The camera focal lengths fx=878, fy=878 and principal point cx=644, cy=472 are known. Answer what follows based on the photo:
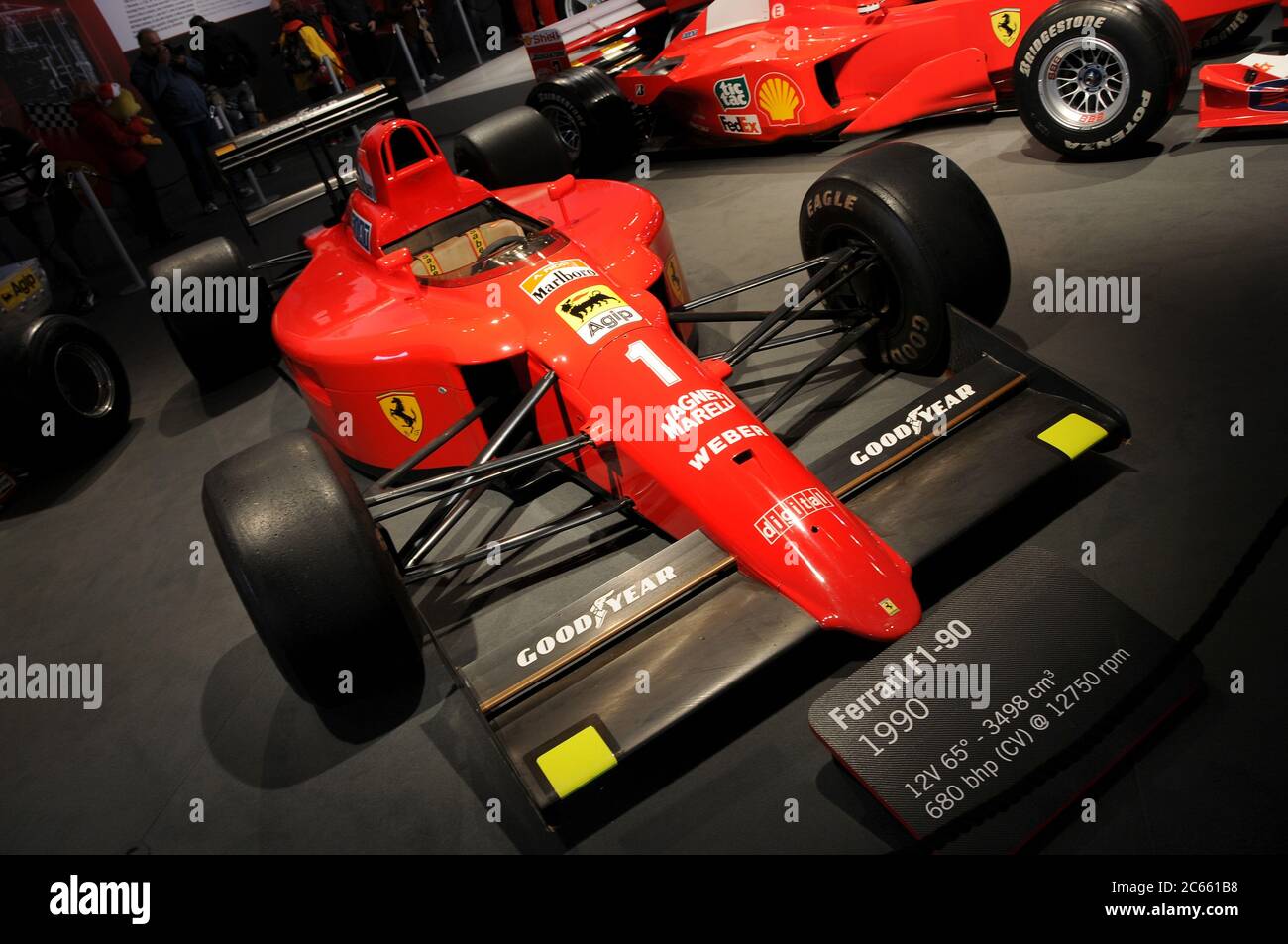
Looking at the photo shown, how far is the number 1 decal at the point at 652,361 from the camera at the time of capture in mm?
2795

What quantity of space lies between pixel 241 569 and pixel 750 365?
2397 mm

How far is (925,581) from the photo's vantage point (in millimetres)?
2391

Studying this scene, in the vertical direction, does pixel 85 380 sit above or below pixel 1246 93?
Answer: above

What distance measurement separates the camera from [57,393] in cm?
449

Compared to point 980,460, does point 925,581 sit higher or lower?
lower

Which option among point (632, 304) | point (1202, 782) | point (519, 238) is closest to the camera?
point (1202, 782)

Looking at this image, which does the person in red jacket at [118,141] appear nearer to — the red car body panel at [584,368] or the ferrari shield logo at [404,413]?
the red car body panel at [584,368]

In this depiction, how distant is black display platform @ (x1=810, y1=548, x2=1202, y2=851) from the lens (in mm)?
1891

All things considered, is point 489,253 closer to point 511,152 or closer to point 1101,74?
point 511,152

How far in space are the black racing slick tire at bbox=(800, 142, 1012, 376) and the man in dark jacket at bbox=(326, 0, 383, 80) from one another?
986 centimetres

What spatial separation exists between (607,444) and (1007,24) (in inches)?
156

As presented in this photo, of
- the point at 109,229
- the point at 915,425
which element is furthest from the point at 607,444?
the point at 109,229
